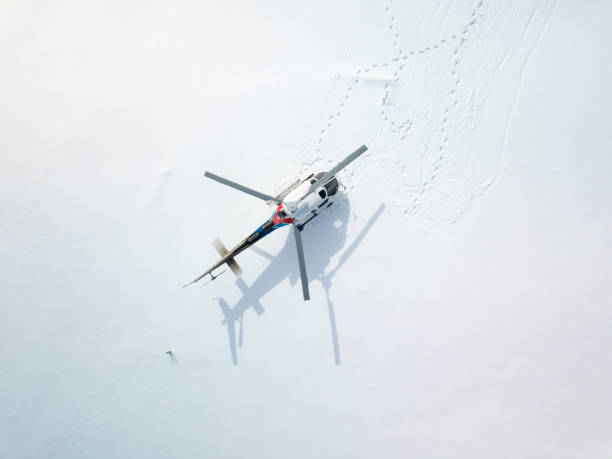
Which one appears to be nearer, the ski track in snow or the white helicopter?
the white helicopter

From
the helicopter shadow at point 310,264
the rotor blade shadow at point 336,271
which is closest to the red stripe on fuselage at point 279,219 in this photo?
the helicopter shadow at point 310,264

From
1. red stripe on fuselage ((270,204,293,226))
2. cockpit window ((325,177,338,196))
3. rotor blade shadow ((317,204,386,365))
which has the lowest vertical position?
Result: rotor blade shadow ((317,204,386,365))

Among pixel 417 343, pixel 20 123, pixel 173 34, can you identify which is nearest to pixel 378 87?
pixel 173 34

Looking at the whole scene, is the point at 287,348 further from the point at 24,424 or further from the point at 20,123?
the point at 20,123

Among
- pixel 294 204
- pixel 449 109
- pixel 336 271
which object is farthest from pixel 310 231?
pixel 449 109

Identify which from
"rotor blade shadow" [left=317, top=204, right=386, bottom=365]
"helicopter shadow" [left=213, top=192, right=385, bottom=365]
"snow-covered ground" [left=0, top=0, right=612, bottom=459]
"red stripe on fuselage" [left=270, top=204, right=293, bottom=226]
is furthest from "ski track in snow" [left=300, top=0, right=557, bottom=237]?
"red stripe on fuselage" [left=270, top=204, right=293, bottom=226]

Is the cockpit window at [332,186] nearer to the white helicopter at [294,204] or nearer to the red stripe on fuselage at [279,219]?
the white helicopter at [294,204]

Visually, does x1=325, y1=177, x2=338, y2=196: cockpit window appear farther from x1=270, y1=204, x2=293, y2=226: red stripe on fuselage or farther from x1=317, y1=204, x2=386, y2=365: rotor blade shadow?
x1=317, y1=204, x2=386, y2=365: rotor blade shadow
